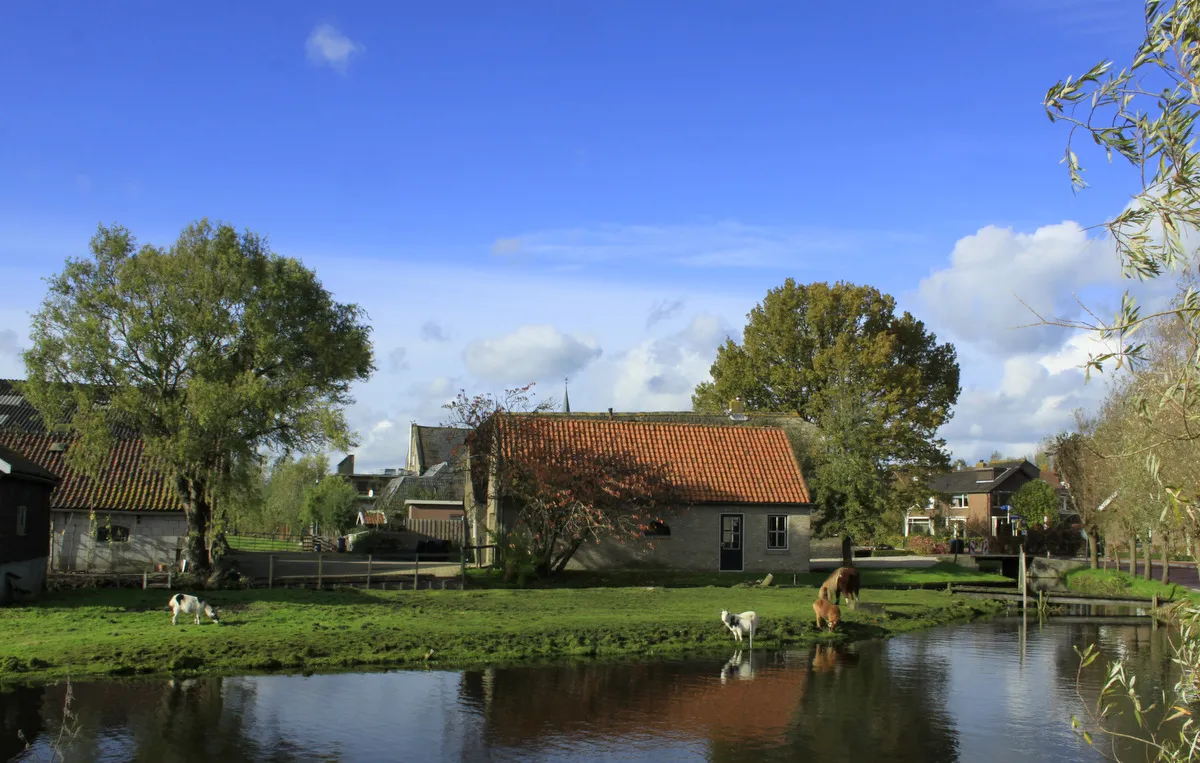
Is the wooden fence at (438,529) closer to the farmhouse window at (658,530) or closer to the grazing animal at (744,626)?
the farmhouse window at (658,530)

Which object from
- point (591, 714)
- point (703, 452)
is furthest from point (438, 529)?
point (591, 714)

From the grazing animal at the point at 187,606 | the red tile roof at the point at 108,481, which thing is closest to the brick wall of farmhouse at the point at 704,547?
the red tile roof at the point at 108,481

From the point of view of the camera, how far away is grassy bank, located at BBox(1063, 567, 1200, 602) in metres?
35.8

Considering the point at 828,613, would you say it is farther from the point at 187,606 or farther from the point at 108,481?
the point at 108,481

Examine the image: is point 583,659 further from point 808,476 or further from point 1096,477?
point 1096,477

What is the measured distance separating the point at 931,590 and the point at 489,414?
682 inches

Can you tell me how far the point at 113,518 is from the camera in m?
34.0

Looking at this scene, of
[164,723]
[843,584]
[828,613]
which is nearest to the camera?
[164,723]

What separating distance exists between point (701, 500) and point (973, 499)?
50.4 m

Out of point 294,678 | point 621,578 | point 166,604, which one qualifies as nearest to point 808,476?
point 621,578

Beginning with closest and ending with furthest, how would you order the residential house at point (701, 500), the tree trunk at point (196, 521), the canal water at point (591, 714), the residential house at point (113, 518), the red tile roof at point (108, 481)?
the canal water at point (591, 714) → the tree trunk at point (196, 521) → the residential house at point (113, 518) → the red tile roof at point (108, 481) → the residential house at point (701, 500)

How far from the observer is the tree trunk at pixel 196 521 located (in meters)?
29.2

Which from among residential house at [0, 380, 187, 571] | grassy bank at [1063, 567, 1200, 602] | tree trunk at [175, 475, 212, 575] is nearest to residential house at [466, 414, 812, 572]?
tree trunk at [175, 475, 212, 575]

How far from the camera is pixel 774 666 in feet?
63.8
